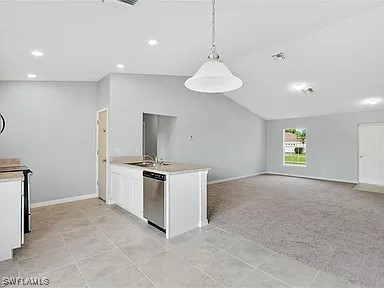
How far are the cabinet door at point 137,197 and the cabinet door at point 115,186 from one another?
0.61 meters

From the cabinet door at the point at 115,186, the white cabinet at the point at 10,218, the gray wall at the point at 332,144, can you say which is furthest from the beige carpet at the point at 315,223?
the white cabinet at the point at 10,218

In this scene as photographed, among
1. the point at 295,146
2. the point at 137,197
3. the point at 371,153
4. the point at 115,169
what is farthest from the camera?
the point at 295,146

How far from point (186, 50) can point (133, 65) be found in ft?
3.64

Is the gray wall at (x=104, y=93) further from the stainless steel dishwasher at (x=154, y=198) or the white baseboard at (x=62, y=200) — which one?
the stainless steel dishwasher at (x=154, y=198)

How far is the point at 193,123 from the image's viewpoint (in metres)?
5.99

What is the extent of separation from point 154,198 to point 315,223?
8.33ft

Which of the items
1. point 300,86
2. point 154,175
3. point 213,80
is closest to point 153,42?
point 213,80

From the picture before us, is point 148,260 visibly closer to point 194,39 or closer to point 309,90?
point 194,39

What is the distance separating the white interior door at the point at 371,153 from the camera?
254 inches

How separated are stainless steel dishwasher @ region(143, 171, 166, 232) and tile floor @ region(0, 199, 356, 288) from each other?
16 centimetres

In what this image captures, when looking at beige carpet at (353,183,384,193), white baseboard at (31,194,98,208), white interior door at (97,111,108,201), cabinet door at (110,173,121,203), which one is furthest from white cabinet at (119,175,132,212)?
beige carpet at (353,183,384,193)

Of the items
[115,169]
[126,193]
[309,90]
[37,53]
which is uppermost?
[309,90]

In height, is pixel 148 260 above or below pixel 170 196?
below

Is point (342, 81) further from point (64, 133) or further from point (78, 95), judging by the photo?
point (64, 133)
